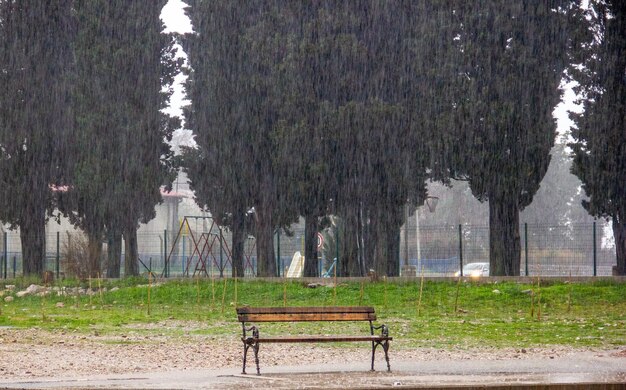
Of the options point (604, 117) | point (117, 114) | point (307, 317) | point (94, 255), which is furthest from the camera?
point (117, 114)

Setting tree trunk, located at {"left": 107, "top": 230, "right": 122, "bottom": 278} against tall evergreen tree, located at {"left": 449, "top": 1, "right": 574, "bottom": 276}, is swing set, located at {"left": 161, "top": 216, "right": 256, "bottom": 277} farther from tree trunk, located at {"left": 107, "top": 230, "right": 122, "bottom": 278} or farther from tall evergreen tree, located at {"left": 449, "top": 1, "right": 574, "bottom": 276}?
tall evergreen tree, located at {"left": 449, "top": 1, "right": 574, "bottom": 276}

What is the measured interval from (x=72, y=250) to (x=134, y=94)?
5.80 m

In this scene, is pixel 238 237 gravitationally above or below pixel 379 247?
above

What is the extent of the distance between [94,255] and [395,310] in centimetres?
1512

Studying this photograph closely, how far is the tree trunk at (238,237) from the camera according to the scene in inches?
1531

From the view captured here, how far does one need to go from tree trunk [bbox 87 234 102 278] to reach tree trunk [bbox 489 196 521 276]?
42.0ft

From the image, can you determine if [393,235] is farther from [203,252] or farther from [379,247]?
[203,252]

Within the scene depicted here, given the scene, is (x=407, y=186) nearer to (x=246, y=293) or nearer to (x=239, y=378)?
(x=246, y=293)

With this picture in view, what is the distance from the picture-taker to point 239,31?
37969mm

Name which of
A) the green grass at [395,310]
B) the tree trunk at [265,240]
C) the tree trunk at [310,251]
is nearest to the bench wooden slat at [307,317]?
the green grass at [395,310]

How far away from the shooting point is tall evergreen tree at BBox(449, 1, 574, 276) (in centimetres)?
3359

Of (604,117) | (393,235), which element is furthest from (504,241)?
(604,117)

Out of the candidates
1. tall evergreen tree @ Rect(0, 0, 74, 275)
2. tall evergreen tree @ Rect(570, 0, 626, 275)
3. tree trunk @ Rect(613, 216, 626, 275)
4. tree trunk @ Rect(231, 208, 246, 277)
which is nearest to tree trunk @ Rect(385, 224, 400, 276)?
tree trunk @ Rect(231, 208, 246, 277)

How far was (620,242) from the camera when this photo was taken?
111ft
